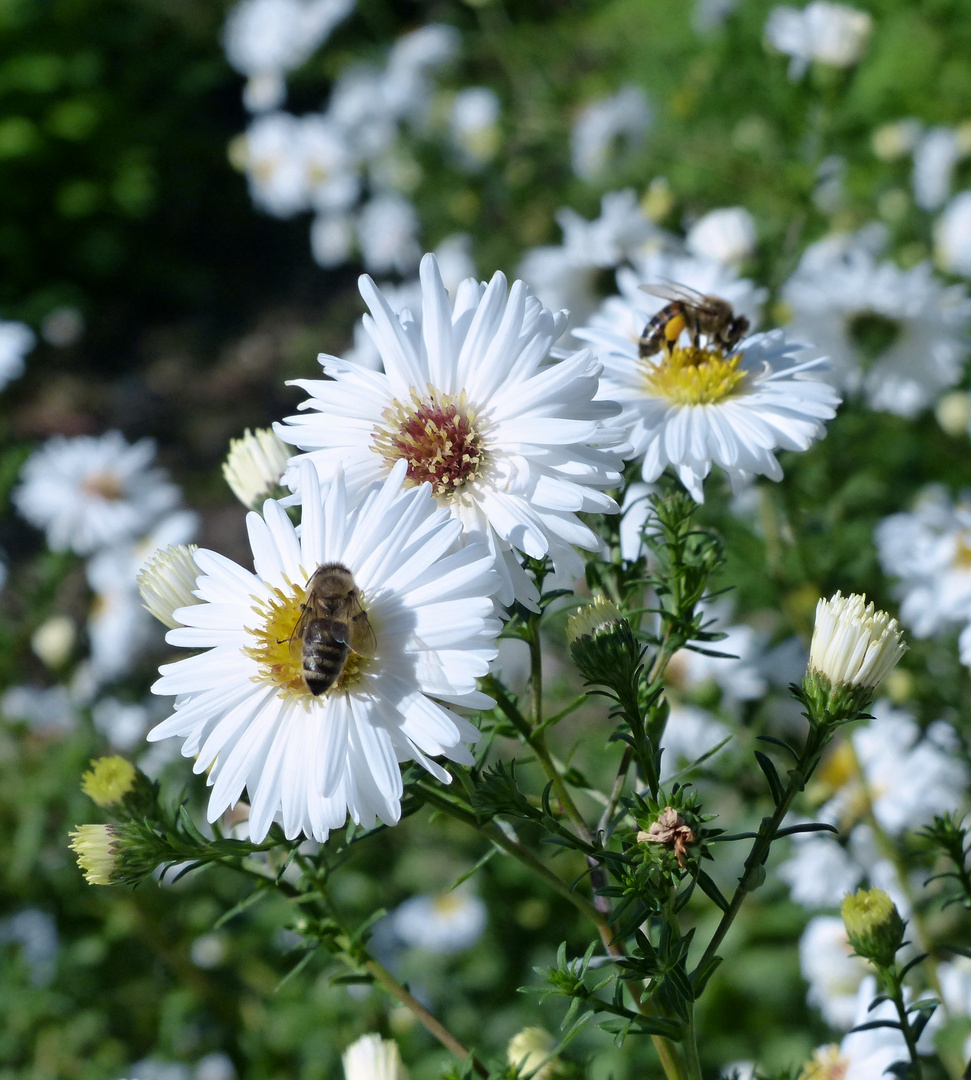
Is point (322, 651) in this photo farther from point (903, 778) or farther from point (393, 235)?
point (393, 235)

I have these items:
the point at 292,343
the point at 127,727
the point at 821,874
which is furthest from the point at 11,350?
the point at 292,343

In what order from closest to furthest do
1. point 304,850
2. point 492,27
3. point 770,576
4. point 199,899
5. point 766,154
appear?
point 304,850
point 770,576
point 199,899
point 766,154
point 492,27

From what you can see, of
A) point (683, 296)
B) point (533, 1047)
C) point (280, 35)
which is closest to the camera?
point (533, 1047)

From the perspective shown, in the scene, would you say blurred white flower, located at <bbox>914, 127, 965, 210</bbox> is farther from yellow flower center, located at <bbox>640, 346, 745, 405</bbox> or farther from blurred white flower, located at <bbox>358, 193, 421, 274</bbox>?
A: yellow flower center, located at <bbox>640, 346, 745, 405</bbox>

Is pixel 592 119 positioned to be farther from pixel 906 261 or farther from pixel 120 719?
pixel 120 719

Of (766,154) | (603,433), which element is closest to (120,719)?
Answer: (603,433)

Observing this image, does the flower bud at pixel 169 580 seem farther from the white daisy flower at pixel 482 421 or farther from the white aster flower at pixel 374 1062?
the white aster flower at pixel 374 1062
